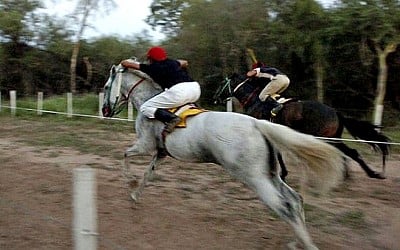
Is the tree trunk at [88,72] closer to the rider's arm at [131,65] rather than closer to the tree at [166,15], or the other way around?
the tree at [166,15]

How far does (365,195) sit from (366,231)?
76.9 inches

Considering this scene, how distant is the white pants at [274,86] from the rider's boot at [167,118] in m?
3.63

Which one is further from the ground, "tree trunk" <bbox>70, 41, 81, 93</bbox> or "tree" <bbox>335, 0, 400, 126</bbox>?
"tree" <bbox>335, 0, 400, 126</bbox>

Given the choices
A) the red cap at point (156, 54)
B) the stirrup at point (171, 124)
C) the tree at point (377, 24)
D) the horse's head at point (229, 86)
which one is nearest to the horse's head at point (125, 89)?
the red cap at point (156, 54)

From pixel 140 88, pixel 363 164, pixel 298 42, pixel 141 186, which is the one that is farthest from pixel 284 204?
pixel 298 42

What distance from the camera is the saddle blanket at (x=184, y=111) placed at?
6.49 meters

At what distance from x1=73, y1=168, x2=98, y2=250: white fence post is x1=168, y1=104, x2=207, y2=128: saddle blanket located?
115 inches

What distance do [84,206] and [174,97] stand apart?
3386mm

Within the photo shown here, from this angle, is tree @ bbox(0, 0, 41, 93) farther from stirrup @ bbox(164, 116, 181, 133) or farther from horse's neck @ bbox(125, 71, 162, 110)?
stirrup @ bbox(164, 116, 181, 133)

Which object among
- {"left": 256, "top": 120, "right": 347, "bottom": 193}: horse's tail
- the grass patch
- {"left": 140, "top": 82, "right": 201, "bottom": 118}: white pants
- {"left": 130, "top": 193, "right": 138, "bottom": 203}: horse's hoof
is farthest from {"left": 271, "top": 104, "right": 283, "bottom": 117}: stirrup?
{"left": 256, "top": 120, "right": 347, "bottom": 193}: horse's tail

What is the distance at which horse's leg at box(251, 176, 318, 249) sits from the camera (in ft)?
17.8

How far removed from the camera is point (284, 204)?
552 cm

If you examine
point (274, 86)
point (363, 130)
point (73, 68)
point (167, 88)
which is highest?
point (167, 88)

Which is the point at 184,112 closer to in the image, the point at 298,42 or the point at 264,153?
the point at 264,153
